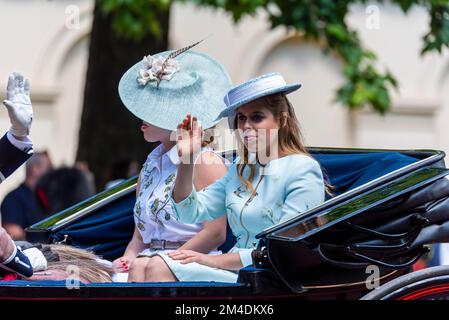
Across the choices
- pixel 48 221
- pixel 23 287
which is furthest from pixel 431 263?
pixel 23 287

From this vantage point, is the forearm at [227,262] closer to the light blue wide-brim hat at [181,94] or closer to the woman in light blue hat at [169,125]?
the woman in light blue hat at [169,125]

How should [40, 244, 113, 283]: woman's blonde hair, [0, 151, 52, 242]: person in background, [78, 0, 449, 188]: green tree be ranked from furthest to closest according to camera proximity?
[78, 0, 449, 188]: green tree, [0, 151, 52, 242]: person in background, [40, 244, 113, 283]: woman's blonde hair

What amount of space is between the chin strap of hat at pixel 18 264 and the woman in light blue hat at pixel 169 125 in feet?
1.56

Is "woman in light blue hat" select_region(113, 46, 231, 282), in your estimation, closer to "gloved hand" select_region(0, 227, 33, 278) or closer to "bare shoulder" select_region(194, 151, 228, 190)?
"bare shoulder" select_region(194, 151, 228, 190)

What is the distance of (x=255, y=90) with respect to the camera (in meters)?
4.77

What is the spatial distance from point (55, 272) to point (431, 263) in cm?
512

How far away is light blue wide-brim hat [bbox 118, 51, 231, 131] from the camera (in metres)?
5.20


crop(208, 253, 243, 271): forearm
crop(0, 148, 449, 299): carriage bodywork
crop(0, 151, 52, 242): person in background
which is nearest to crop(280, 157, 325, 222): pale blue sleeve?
crop(0, 148, 449, 299): carriage bodywork

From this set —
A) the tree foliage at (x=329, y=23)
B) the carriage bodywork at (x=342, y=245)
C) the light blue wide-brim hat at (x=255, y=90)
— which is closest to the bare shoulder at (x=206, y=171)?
the light blue wide-brim hat at (x=255, y=90)

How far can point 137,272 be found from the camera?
4855mm

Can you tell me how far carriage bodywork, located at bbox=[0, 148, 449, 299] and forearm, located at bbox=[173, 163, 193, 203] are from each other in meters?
0.39

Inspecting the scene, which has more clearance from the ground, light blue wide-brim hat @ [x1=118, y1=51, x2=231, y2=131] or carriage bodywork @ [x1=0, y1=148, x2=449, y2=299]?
light blue wide-brim hat @ [x1=118, y1=51, x2=231, y2=131]

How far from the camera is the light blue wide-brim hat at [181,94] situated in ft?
17.0

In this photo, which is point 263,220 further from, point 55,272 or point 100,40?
point 100,40
